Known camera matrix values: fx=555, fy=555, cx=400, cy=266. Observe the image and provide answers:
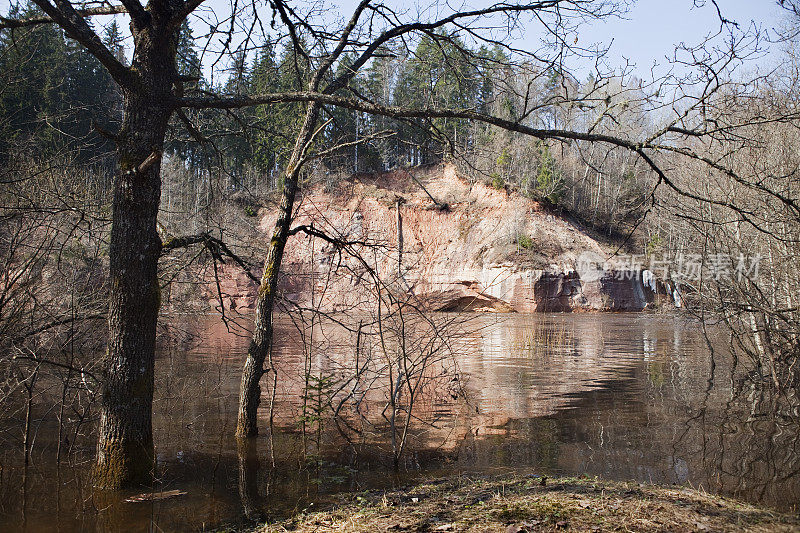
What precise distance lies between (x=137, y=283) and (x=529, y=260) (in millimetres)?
31843

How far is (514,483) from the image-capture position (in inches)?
205

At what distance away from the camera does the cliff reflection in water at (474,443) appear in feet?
18.3

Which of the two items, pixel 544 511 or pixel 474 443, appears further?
pixel 474 443

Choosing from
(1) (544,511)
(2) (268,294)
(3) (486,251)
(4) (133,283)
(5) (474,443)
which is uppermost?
(3) (486,251)

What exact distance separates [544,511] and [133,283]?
159 inches

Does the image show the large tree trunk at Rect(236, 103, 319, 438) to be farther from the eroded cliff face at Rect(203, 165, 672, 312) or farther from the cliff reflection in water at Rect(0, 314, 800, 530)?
the eroded cliff face at Rect(203, 165, 672, 312)

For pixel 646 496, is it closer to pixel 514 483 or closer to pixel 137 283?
pixel 514 483

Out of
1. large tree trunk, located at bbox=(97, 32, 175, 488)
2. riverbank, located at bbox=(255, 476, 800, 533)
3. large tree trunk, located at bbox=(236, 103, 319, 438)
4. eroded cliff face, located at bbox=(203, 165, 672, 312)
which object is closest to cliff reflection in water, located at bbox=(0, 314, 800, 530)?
large tree trunk, located at bbox=(97, 32, 175, 488)

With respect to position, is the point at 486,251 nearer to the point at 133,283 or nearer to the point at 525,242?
the point at 525,242

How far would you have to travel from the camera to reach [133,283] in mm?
5164

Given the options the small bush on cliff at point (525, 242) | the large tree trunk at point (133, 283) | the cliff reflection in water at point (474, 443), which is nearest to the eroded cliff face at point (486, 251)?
the small bush on cliff at point (525, 242)

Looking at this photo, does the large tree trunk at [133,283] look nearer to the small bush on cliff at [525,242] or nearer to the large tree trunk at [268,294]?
the large tree trunk at [268,294]

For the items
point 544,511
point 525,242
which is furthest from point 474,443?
point 525,242

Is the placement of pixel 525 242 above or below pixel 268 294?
above
